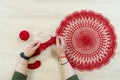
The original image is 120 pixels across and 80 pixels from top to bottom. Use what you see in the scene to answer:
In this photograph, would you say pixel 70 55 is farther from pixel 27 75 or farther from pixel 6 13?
pixel 6 13

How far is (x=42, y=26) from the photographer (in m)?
1.29

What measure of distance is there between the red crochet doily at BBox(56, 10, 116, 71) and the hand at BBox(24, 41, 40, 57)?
0.42ft

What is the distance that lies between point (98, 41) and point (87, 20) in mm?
120

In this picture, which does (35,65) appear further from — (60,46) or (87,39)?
(87,39)

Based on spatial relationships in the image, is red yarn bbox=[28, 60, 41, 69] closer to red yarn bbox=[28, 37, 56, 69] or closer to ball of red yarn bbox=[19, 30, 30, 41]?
red yarn bbox=[28, 37, 56, 69]

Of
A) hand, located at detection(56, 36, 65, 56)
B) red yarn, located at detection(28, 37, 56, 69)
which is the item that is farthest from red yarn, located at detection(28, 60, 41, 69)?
hand, located at detection(56, 36, 65, 56)

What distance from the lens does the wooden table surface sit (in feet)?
4.19

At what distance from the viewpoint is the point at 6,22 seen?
4.26 ft

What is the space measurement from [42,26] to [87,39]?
0.78 ft

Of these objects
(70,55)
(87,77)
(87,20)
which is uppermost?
(87,20)

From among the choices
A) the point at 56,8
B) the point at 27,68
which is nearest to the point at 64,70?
the point at 27,68

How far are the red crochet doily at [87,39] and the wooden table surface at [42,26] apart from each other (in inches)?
1.1

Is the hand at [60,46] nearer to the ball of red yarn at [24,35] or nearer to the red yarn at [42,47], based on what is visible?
the red yarn at [42,47]

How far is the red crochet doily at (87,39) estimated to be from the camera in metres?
1.28
